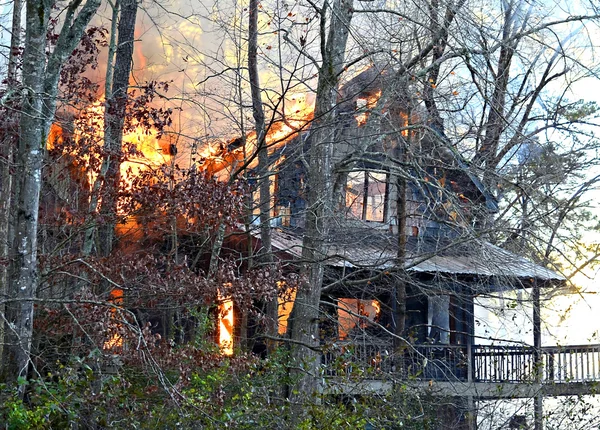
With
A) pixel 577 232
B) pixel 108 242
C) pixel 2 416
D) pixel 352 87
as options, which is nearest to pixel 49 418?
pixel 2 416

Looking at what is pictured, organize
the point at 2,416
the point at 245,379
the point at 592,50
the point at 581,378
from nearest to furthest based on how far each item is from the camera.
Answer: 1. the point at 2,416
2. the point at 592,50
3. the point at 245,379
4. the point at 581,378

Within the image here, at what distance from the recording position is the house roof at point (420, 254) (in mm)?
12625

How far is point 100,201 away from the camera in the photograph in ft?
39.0

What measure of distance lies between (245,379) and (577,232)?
1972 centimetres

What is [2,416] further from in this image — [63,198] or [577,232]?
[577,232]

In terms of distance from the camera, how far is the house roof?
41.4ft

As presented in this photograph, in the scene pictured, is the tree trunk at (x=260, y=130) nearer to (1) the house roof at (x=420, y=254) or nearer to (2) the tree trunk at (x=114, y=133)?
(1) the house roof at (x=420, y=254)

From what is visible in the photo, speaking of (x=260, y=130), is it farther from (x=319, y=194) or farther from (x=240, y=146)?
(x=319, y=194)

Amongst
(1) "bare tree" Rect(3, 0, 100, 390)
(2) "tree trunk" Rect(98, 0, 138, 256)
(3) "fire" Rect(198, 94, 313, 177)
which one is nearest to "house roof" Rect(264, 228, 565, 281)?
(3) "fire" Rect(198, 94, 313, 177)

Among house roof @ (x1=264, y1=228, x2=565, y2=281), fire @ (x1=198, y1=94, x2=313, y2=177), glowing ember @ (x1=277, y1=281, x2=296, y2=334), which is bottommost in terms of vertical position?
glowing ember @ (x1=277, y1=281, x2=296, y2=334)

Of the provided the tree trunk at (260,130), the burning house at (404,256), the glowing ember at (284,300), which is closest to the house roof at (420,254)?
the burning house at (404,256)

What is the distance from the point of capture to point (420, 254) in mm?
14773

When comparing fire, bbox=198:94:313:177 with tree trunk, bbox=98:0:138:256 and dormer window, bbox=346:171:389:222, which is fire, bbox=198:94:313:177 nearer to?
tree trunk, bbox=98:0:138:256

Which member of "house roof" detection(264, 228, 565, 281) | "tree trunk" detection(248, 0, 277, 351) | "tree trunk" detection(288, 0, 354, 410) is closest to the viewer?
"house roof" detection(264, 228, 565, 281)
